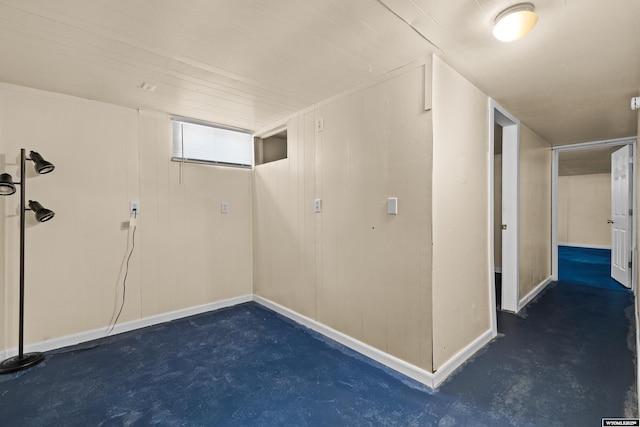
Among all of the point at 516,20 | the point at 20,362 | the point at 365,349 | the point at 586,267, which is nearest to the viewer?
the point at 516,20

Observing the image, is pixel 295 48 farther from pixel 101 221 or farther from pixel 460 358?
pixel 460 358

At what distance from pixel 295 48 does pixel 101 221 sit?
→ 2.46m

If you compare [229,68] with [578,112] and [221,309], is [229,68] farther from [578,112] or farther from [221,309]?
[578,112]

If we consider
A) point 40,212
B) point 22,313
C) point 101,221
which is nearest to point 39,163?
point 40,212

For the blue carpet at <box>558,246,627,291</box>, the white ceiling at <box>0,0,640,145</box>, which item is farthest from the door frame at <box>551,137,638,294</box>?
the white ceiling at <box>0,0,640,145</box>

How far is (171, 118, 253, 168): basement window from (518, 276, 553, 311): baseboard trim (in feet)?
12.5

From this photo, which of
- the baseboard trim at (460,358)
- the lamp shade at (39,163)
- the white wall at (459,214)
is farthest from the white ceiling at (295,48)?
the baseboard trim at (460,358)

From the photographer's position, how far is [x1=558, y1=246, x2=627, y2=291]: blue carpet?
184 inches

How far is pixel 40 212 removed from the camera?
237 cm

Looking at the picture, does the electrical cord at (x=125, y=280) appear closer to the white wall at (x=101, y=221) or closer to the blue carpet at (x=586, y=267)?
the white wall at (x=101, y=221)

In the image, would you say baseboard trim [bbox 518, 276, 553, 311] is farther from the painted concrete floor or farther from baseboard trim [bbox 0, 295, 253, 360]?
baseboard trim [bbox 0, 295, 253, 360]

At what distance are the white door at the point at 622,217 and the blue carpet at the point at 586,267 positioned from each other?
8.7 inches

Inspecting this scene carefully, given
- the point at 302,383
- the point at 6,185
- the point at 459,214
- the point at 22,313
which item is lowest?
the point at 302,383

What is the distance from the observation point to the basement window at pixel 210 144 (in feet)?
11.0
